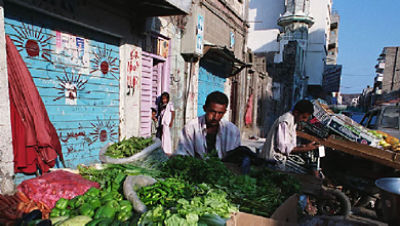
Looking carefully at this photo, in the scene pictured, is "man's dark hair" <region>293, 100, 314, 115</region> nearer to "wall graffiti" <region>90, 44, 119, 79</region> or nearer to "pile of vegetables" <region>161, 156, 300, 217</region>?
"pile of vegetables" <region>161, 156, 300, 217</region>

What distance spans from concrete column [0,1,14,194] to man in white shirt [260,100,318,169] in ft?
12.7

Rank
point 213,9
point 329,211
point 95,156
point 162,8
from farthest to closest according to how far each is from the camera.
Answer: point 213,9 < point 162,8 < point 95,156 < point 329,211

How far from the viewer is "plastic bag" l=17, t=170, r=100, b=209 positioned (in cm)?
295

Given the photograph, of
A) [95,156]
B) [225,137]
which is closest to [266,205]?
[225,137]

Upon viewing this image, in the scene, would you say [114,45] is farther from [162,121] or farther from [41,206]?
[41,206]

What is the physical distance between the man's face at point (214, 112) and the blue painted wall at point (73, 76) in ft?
10.0

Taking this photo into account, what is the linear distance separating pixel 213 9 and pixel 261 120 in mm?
9612

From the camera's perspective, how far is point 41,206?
9.30ft

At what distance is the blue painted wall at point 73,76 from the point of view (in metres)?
4.01

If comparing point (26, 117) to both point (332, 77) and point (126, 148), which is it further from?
point (332, 77)

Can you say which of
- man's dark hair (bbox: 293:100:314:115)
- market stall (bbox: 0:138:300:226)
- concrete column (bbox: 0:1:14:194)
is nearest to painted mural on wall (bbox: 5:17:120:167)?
concrete column (bbox: 0:1:14:194)

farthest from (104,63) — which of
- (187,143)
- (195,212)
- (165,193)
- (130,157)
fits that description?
(195,212)

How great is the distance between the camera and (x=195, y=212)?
1.88 meters

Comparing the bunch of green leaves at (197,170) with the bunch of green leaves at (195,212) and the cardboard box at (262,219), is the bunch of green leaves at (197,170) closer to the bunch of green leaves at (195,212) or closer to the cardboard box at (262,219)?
the bunch of green leaves at (195,212)
